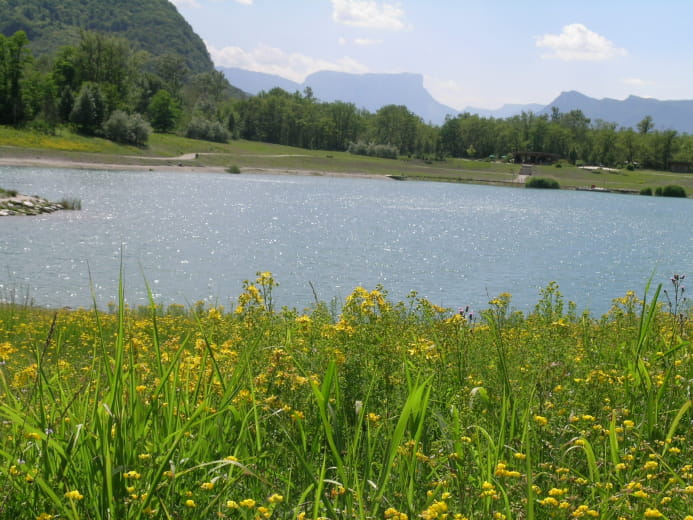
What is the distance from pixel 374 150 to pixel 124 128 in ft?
227

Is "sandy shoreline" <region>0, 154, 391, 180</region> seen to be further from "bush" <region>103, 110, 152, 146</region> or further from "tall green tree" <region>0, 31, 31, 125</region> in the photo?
"tall green tree" <region>0, 31, 31, 125</region>

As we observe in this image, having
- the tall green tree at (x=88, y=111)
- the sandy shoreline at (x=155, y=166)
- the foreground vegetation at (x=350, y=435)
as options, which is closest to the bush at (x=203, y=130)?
the sandy shoreline at (x=155, y=166)

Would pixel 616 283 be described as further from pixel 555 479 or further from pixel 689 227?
pixel 689 227

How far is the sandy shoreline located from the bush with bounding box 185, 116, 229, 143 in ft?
82.2

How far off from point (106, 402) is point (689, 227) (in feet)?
230

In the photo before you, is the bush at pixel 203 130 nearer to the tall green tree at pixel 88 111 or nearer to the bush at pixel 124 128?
the tall green tree at pixel 88 111

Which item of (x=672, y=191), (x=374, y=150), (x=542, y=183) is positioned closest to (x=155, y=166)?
(x=374, y=150)

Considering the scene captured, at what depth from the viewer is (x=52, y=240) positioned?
1174 inches

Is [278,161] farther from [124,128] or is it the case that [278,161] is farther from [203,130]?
[124,128]

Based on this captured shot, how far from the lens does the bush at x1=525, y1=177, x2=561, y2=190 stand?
410 feet

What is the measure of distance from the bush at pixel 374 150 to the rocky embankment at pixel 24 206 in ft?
385

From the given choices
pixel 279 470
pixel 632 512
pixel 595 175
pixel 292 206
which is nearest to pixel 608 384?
pixel 632 512

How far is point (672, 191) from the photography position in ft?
392

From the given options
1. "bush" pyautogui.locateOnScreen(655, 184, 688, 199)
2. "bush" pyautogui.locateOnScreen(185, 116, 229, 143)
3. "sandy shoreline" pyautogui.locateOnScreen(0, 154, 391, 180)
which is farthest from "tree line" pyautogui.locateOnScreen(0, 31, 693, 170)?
"bush" pyautogui.locateOnScreen(655, 184, 688, 199)
